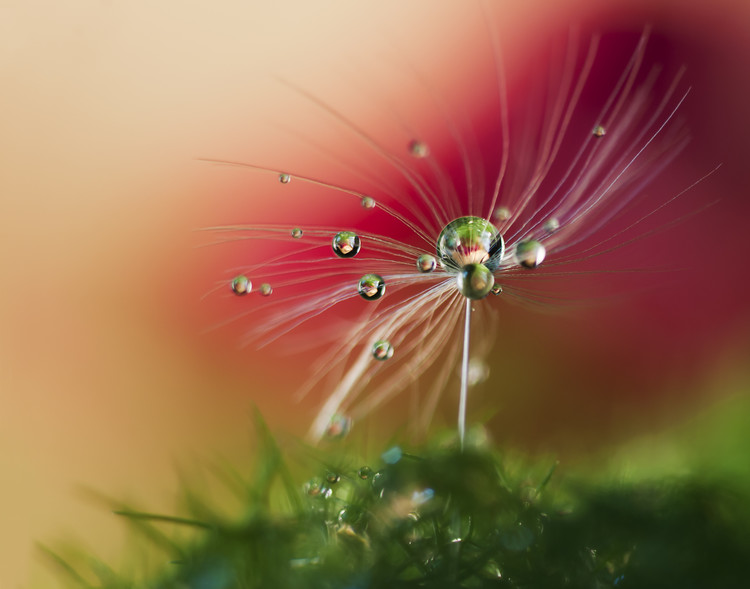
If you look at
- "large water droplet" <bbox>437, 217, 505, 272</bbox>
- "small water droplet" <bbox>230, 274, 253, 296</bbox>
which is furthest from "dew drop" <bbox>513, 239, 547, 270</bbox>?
"small water droplet" <bbox>230, 274, 253, 296</bbox>

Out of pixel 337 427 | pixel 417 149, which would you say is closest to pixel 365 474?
pixel 337 427

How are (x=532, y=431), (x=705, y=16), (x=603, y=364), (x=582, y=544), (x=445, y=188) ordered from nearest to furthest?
(x=582, y=544) → (x=445, y=188) → (x=532, y=431) → (x=603, y=364) → (x=705, y=16)

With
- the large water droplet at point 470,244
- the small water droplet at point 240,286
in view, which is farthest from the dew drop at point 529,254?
the small water droplet at point 240,286

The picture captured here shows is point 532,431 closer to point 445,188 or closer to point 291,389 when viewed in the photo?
point 291,389

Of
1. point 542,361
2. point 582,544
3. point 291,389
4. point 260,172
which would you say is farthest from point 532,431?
point 582,544

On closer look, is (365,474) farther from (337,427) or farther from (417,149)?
(417,149)

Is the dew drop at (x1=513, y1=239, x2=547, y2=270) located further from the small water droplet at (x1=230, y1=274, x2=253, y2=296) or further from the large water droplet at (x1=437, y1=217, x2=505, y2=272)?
the small water droplet at (x1=230, y1=274, x2=253, y2=296)
